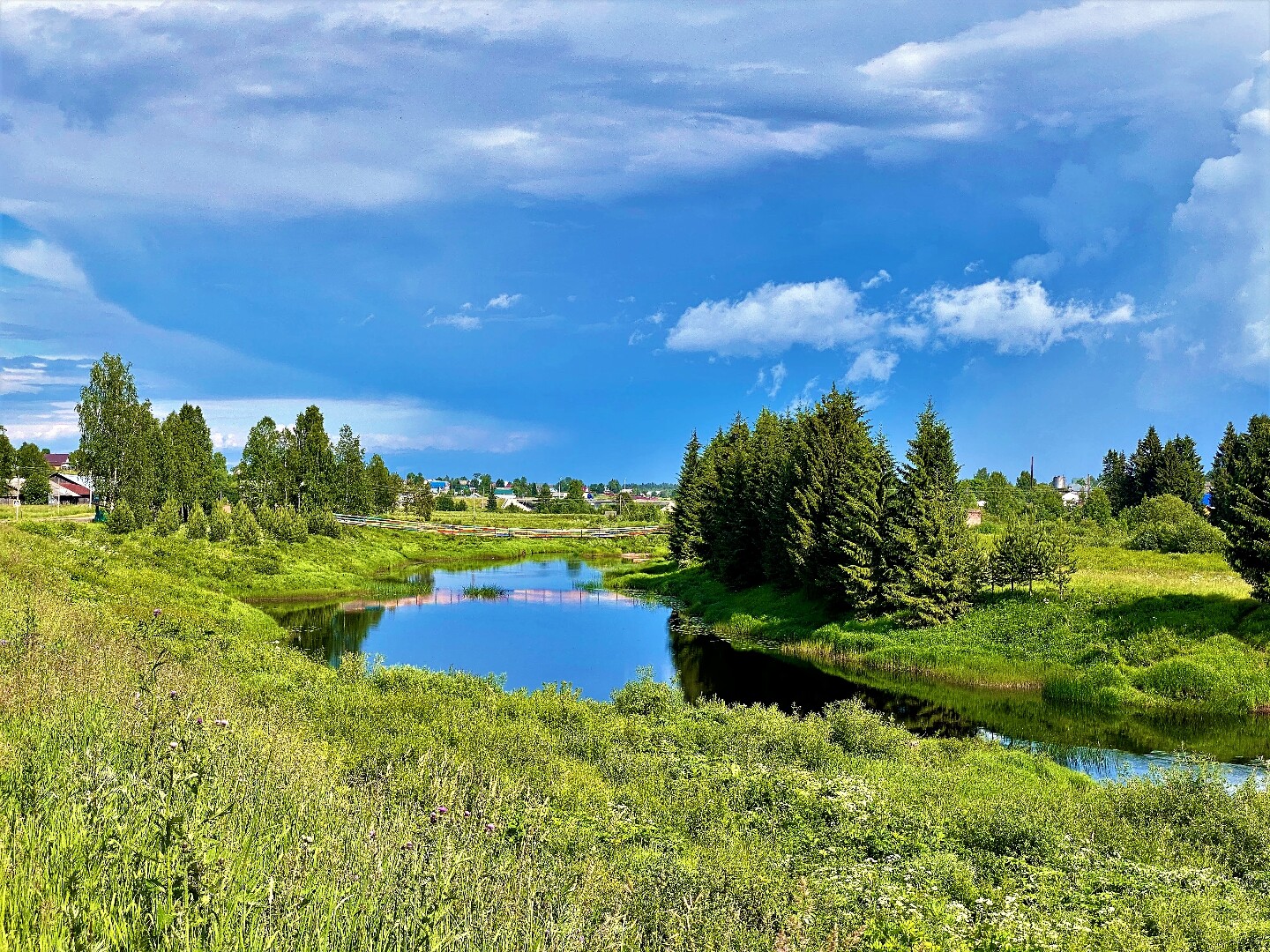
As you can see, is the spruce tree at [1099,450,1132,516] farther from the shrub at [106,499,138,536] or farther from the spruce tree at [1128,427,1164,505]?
the shrub at [106,499,138,536]

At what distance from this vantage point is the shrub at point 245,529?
172ft

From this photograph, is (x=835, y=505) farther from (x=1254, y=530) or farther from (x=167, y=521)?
(x=167, y=521)

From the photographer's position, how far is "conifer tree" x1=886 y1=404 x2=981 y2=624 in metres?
30.9

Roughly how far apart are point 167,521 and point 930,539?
45.4 metres

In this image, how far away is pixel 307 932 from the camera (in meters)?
5.11

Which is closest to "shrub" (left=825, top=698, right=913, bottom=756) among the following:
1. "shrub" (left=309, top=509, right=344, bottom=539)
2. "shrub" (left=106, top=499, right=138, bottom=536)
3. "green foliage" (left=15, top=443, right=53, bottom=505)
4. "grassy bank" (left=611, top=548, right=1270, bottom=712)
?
"grassy bank" (left=611, top=548, right=1270, bottom=712)

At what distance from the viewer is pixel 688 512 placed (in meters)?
59.1

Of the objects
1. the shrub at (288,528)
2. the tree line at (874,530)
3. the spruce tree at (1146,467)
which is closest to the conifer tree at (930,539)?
the tree line at (874,530)

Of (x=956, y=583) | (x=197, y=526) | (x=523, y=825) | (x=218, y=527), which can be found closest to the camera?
(x=523, y=825)

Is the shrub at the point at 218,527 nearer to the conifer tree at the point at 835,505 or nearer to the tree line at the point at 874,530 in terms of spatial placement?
the tree line at the point at 874,530

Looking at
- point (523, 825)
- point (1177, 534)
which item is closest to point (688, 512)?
point (1177, 534)

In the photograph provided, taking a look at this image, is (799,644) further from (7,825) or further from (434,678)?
(7,825)

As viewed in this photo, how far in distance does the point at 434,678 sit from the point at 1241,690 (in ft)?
72.6

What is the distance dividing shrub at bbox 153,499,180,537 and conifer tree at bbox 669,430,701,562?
34.1 m
